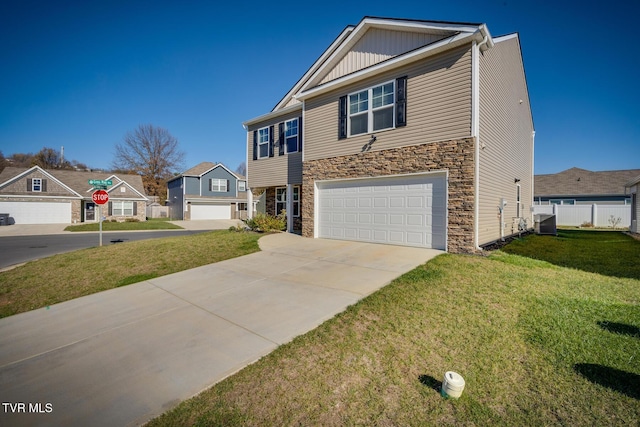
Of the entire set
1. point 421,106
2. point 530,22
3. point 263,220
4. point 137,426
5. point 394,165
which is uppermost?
point 530,22

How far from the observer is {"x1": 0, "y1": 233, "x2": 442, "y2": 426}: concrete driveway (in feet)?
9.51

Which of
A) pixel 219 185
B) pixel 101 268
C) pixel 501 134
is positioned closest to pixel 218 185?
pixel 219 185

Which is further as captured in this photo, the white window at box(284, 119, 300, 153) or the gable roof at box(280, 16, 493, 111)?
the white window at box(284, 119, 300, 153)

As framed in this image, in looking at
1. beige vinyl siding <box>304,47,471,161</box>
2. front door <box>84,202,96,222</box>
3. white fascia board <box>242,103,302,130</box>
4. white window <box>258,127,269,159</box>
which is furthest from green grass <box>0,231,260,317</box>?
front door <box>84,202,96,222</box>

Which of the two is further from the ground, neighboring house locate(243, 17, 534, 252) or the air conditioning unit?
neighboring house locate(243, 17, 534, 252)

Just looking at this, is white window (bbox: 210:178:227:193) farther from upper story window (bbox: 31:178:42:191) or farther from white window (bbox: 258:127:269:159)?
white window (bbox: 258:127:269:159)

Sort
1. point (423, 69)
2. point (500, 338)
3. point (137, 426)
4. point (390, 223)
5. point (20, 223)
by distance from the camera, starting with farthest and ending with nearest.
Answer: point (20, 223), point (390, 223), point (423, 69), point (500, 338), point (137, 426)

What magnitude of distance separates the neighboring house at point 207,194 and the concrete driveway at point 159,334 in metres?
26.6

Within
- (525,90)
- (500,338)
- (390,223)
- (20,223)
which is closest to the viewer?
(500,338)

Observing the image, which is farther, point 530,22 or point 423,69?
point 530,22

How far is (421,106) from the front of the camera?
8570 millimetres

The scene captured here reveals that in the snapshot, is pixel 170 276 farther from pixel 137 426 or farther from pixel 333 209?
pixel 333 209

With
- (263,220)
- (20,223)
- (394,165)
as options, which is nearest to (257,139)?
(263,220)

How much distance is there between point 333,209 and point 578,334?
8.16 metres
